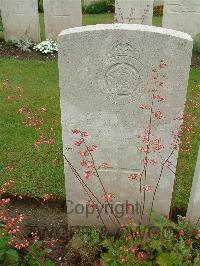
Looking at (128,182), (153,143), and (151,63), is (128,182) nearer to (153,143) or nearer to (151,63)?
(153,143)

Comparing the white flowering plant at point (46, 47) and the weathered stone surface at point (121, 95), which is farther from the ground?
the weathered stone surface at point (121, 95)

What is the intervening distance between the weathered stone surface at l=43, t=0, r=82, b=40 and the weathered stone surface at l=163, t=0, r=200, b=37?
1.95 m

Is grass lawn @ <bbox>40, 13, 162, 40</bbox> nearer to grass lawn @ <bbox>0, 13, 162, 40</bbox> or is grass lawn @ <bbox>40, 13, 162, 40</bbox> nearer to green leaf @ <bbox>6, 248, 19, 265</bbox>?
grass lawn @ <bbox>0, 13, 162, 40</bbox>

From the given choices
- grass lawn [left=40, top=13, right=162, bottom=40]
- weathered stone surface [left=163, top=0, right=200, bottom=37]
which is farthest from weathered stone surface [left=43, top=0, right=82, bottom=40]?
grass lawn [left=40, top=13, right=162, bottom=40]

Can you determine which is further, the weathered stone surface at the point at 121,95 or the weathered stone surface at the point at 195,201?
the weathered stone surface at the point at 195,201

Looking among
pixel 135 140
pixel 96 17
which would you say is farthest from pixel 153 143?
pixel 96 17

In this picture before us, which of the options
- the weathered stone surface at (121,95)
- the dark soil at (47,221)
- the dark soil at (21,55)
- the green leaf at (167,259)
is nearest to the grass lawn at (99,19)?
the dark soil at (21,55)

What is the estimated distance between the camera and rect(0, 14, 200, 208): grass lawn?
164 inches

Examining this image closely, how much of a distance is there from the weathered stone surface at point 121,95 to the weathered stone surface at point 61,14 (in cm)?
597

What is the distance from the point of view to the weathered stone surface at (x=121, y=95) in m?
2.62

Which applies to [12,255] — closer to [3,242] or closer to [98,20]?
[3,242]

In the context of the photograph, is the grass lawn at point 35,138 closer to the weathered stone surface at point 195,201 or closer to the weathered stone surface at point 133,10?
the weathered stone surface at point 195,201

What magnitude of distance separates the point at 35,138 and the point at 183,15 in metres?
4.98

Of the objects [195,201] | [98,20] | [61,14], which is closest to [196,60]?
[61,14]
